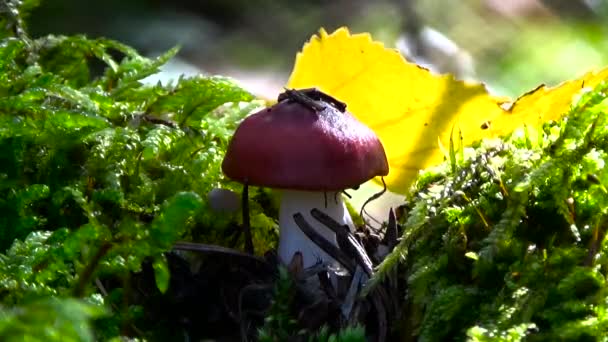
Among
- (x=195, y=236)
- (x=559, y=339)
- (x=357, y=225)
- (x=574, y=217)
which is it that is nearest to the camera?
(x=559, y=339)

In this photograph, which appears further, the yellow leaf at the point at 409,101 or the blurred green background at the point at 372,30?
the blurred green background at the point at 372,30

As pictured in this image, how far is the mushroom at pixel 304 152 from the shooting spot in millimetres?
1123

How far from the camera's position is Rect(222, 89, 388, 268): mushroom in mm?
1123

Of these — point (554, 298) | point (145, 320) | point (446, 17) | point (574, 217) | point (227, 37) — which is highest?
point (446, 17)

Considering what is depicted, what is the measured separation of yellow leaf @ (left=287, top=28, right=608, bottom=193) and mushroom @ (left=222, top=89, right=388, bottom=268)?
277mm

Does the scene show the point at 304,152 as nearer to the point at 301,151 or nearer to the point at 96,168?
the point at 301,151

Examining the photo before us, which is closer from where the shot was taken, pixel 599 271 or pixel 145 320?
pixel 599 271

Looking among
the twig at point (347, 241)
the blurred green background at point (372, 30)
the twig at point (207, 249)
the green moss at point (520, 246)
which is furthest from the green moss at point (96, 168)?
the blurred green background at point (372, 30)

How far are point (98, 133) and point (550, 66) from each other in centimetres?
266

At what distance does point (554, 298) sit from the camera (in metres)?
0.95

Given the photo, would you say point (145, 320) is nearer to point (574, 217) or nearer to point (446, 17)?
point (574, 217)

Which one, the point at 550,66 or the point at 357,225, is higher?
the point at 550,66

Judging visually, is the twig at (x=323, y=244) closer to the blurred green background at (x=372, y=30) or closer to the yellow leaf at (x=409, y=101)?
the yellow leaf at (x=409, y=101)

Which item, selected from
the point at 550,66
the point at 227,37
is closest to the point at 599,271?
the point at 550,66
